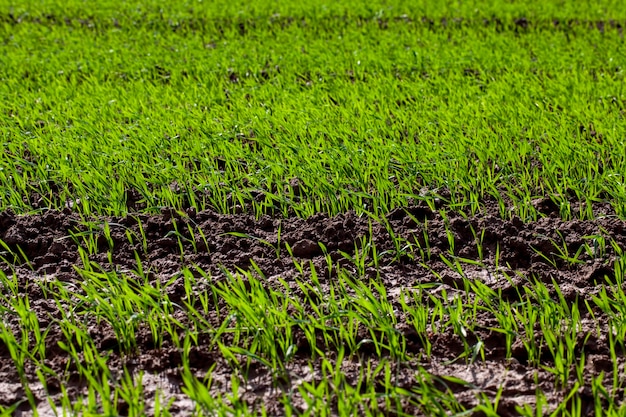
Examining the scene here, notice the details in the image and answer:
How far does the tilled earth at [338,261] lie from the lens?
207cm

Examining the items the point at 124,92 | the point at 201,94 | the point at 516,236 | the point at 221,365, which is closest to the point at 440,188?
the point at 516,236

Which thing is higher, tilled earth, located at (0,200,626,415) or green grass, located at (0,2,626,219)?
green grass, located at (0,2,626,219)

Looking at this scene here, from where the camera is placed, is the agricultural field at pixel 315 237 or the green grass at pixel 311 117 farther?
the green grass at pixel 311 117

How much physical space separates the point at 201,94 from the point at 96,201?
6.35 ft

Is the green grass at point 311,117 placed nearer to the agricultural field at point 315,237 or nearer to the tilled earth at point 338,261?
the agricultural field at point 315,237

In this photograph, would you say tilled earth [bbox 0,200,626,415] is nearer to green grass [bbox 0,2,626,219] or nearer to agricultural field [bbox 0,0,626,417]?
agricultural field [bbox 0,0,626,417]

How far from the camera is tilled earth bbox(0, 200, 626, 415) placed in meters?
2.07

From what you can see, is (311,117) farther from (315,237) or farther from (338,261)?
(338,261)

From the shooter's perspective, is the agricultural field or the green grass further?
the green grass

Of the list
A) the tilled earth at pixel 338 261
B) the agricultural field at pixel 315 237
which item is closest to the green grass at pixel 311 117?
the agricultural field at pixel 315 237

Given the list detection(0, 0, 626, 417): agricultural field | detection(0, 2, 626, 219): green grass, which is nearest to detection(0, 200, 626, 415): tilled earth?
detection(0, 0, 626, 417): agricultural field

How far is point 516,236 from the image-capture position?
287 centimetres

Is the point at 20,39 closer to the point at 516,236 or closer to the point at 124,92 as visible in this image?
the point at 124,92

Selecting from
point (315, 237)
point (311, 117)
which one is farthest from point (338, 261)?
point (311, 117)
